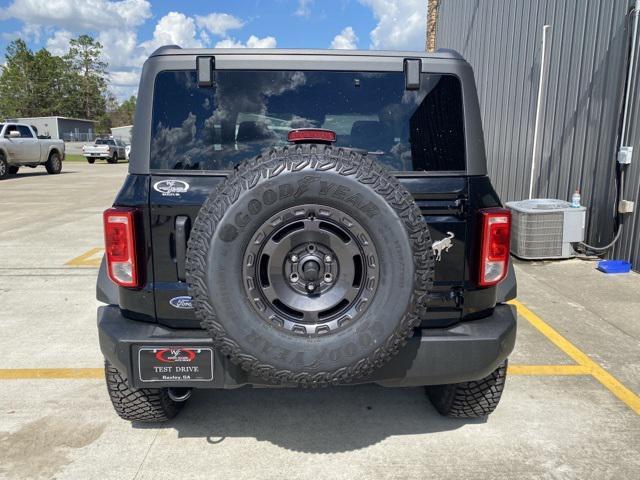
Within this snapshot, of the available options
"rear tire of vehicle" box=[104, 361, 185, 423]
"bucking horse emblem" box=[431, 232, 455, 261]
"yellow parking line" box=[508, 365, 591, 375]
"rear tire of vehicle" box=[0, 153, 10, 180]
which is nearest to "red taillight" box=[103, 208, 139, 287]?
"rear tire of vehicle" box=[104, 361, 185, 423]

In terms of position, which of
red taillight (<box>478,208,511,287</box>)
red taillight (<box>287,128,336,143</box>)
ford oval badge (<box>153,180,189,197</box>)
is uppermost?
red taillight (<box>287,128,336,143</box>)

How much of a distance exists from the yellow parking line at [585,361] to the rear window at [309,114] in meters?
2.07

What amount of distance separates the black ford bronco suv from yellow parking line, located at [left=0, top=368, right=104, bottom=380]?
128cm

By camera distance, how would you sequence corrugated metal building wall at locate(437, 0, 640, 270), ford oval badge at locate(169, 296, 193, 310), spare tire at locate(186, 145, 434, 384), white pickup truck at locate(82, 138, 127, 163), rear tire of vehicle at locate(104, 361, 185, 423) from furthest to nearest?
white pickup truck at locate(82, 138, 127, 163) → corrugated metal building wall at locate(437, 0, 640, 270) → rear tire of vehicle at locate(104, 361, 185, 423) → ford oval badge at locate(169, 296, 193, 310) → spare tire at locate(186, 145, 434, 384)

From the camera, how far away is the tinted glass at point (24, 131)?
19.5 meters

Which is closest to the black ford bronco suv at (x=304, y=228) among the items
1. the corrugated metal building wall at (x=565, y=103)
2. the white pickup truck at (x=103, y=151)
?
the corrugated metal building wall at (x=565, y=103)

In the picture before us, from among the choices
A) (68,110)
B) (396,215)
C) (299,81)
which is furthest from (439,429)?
(68,110)

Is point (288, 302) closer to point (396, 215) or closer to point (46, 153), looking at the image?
point (396, 215)

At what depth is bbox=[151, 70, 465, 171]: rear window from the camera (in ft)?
8.08

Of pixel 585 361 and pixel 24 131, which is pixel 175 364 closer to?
pixel 585 361

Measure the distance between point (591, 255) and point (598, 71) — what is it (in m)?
2.50

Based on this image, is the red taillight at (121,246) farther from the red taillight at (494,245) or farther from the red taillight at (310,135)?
the red taillight at (494,245)

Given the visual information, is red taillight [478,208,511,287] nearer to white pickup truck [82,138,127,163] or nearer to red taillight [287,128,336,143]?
red taillight [287,128,336,143]

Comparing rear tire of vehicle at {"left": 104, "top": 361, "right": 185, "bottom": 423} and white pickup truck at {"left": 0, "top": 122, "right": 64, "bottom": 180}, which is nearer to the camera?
rear tire of vehicle at {"left": 104, "top": 361, "right": 185, "bottom": 423}
